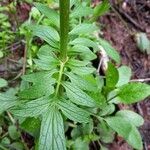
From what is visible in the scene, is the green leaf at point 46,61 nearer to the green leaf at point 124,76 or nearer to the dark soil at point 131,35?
the green leaf at point 124,76

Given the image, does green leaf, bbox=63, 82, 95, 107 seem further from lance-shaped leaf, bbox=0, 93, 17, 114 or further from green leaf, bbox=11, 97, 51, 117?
lance-shaped leaf, bbox=0, 93, 17, 114

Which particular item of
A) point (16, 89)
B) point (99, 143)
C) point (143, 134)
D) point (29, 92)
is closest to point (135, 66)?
point (143, 134)

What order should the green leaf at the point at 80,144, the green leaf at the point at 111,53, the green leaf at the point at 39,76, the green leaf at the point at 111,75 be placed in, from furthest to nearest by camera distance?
the green leaf at the point at 111,53 < the green leaf at the point at 80,144 < the green leaf at the point at 111,75 < the green leaf at the point at 39,76

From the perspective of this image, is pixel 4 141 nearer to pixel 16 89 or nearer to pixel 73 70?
pixel 16 89

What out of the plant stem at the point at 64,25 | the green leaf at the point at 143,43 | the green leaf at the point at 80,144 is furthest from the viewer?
the green leaf at the point at 143,43

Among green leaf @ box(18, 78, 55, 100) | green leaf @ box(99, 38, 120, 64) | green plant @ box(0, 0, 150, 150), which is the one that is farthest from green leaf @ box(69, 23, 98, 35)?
green leaf @ box(99, 38, 120, 64)

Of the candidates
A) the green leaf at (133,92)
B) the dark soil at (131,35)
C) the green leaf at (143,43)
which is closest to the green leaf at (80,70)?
the green leaf at (133,92)

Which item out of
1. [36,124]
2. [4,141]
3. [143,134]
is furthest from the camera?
[143,134]

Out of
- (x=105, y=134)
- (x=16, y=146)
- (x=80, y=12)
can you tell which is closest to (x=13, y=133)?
(x=16, y=146)
